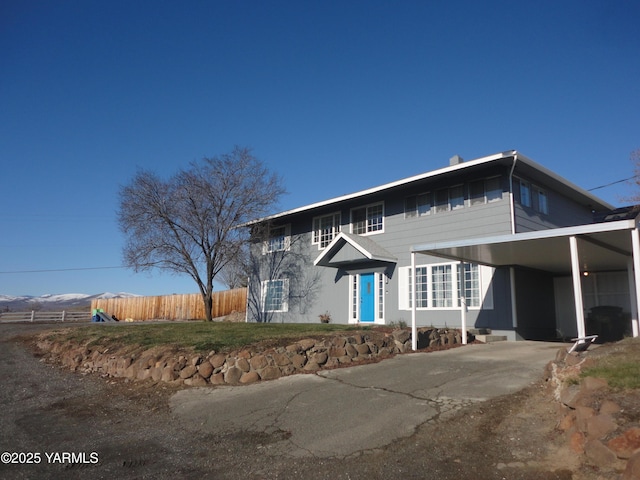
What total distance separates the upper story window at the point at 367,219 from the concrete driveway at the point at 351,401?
8.74m

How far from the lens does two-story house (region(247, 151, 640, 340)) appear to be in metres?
12.8

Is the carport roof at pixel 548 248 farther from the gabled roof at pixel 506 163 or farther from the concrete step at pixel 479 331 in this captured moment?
the gabled roof at pixel 506 163

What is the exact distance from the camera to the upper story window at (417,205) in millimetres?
16188

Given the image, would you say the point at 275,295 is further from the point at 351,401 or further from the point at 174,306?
the point at 351,401

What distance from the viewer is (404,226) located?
16781 millimetres

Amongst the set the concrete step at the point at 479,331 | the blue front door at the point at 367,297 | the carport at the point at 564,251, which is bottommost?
the concrete step at the point at 479,331

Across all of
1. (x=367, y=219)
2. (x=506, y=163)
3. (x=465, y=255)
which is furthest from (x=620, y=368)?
(x=367, y=219)

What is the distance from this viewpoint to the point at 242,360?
877cm

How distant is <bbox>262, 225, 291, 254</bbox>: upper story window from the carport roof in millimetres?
10680

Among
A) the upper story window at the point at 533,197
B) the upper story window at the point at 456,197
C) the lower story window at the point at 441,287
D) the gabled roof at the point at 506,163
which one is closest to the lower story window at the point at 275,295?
the gabled roof at the point at 506,163

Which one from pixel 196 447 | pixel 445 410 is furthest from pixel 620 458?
pixel 196 447

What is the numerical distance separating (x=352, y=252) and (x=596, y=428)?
510 inches

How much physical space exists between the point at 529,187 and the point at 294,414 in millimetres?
12443

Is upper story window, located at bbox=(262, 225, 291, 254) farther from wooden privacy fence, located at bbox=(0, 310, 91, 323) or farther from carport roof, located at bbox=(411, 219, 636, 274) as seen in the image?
wooden privacy fence, located at bbox=(0, 310, 91, 323)
